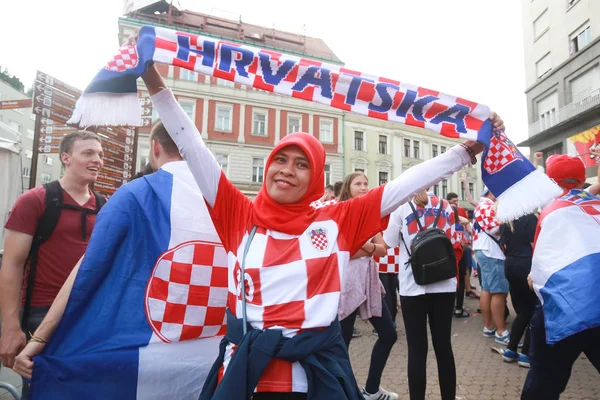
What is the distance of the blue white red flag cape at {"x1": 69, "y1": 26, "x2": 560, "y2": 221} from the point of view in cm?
160

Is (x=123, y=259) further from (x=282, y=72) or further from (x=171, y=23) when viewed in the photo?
(x=171, y=23)

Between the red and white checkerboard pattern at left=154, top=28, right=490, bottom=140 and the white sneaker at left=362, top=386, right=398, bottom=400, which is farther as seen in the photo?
the white sneaker at left=362, top=386, right=398, bottom=400

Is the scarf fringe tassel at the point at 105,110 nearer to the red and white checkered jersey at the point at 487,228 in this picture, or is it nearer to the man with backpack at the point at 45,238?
the man with backpack at the point at 45,238

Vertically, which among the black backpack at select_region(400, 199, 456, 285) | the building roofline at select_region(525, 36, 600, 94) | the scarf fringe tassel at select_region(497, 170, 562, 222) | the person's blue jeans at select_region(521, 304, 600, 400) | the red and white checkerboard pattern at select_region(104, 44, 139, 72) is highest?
the building roofline at select_region(525, 36, 600, 94)

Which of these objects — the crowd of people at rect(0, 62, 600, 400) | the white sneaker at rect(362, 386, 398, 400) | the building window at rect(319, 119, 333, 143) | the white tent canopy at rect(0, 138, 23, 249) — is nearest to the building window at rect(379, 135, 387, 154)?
the building window at rect(319, 119, 333, 143)

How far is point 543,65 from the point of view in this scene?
78.3 feet

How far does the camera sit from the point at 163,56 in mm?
1578

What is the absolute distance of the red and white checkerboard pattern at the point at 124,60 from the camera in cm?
160

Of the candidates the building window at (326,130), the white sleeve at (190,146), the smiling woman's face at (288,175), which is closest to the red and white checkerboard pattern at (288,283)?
the smiling woman's face at (288,175)

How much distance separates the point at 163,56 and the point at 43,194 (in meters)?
1.45

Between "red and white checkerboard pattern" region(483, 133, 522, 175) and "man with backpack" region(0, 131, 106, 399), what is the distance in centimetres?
251

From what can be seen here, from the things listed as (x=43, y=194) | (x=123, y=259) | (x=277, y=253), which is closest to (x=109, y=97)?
(x=123, y=259)

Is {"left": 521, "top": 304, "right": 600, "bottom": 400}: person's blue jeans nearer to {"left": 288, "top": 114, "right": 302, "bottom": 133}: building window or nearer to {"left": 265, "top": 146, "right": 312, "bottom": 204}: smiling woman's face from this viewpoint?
{"left": 265, "top": 146, "right": 312, "bottom": 204}: smiling woman's face

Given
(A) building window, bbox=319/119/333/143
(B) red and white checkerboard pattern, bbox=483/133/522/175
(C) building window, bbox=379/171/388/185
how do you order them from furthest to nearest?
(C) building window, bbox=379/171/388/185
(A) building window, bbox=319/119/333/143
(B) red and white checkerboard pattern, bbox=483/133/522/175
